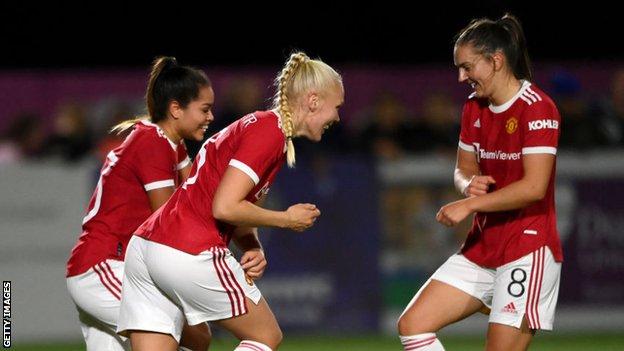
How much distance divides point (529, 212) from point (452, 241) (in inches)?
185

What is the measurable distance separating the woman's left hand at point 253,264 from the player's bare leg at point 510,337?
1.16 metres

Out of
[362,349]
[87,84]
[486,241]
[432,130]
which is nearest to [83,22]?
[87,84]

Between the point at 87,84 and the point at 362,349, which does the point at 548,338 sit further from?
the point at 87,84

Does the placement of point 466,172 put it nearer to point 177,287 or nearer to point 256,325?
point 256,325

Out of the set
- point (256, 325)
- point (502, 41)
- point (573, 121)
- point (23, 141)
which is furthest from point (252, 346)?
point (23, 141)

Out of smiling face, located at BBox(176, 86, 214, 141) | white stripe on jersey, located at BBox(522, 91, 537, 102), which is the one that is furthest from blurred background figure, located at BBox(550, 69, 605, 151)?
smiling face, located at BBox(176, 86, 214, 141)

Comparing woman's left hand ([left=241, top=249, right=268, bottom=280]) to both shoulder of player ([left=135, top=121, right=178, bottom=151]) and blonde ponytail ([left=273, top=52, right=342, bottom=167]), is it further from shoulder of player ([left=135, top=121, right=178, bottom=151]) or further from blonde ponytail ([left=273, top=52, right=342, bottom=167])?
shoulder of player ([left=135, top=121, right=178, bottom=151])

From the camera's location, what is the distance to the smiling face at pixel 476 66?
6027 mm

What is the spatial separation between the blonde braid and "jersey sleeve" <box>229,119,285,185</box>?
2.6 inches

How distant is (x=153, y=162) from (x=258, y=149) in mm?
843

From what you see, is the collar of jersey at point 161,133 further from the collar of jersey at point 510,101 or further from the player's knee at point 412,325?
the collar of jersey at point 510,101

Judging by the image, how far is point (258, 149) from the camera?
17.7 ft

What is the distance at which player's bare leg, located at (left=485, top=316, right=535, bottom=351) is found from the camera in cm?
598

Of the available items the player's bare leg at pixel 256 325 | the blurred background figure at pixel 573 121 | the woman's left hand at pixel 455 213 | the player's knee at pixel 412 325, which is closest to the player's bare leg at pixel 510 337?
the player's knee at pixel 412 325
